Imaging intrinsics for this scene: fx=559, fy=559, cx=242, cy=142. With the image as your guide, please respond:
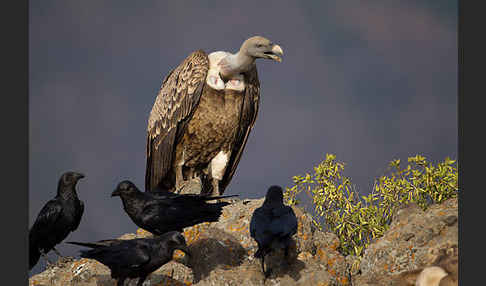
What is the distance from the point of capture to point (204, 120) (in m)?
9.66

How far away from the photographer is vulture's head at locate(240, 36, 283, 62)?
8969 mm

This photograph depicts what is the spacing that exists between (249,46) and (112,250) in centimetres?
438

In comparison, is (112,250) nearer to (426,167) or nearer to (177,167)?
(177,167)

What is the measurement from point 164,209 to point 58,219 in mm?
1594

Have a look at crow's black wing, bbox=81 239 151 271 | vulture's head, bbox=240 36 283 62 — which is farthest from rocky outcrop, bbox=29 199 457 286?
vulture's head, bbox=240 36 283 62

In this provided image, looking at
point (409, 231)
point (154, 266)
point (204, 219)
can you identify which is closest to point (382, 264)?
point (409, 231)

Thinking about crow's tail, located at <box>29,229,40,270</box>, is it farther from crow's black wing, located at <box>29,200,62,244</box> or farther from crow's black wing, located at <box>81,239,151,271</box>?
crow's black wing, located at <box>81,239,151,271</box>

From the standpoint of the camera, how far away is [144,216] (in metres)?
6.93

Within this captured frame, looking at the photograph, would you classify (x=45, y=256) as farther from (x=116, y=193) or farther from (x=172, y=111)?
(x=172, y=111)

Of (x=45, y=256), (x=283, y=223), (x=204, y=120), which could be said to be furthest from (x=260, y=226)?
(x=204, y=120)

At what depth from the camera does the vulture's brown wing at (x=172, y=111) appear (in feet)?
31.6

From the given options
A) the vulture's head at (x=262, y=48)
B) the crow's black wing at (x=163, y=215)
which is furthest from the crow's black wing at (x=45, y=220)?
the vulture's head at (x=262, y=48)

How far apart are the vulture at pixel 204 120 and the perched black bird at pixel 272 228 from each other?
10.5 feet

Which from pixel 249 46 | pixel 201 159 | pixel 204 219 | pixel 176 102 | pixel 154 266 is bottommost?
pixel 154 266
